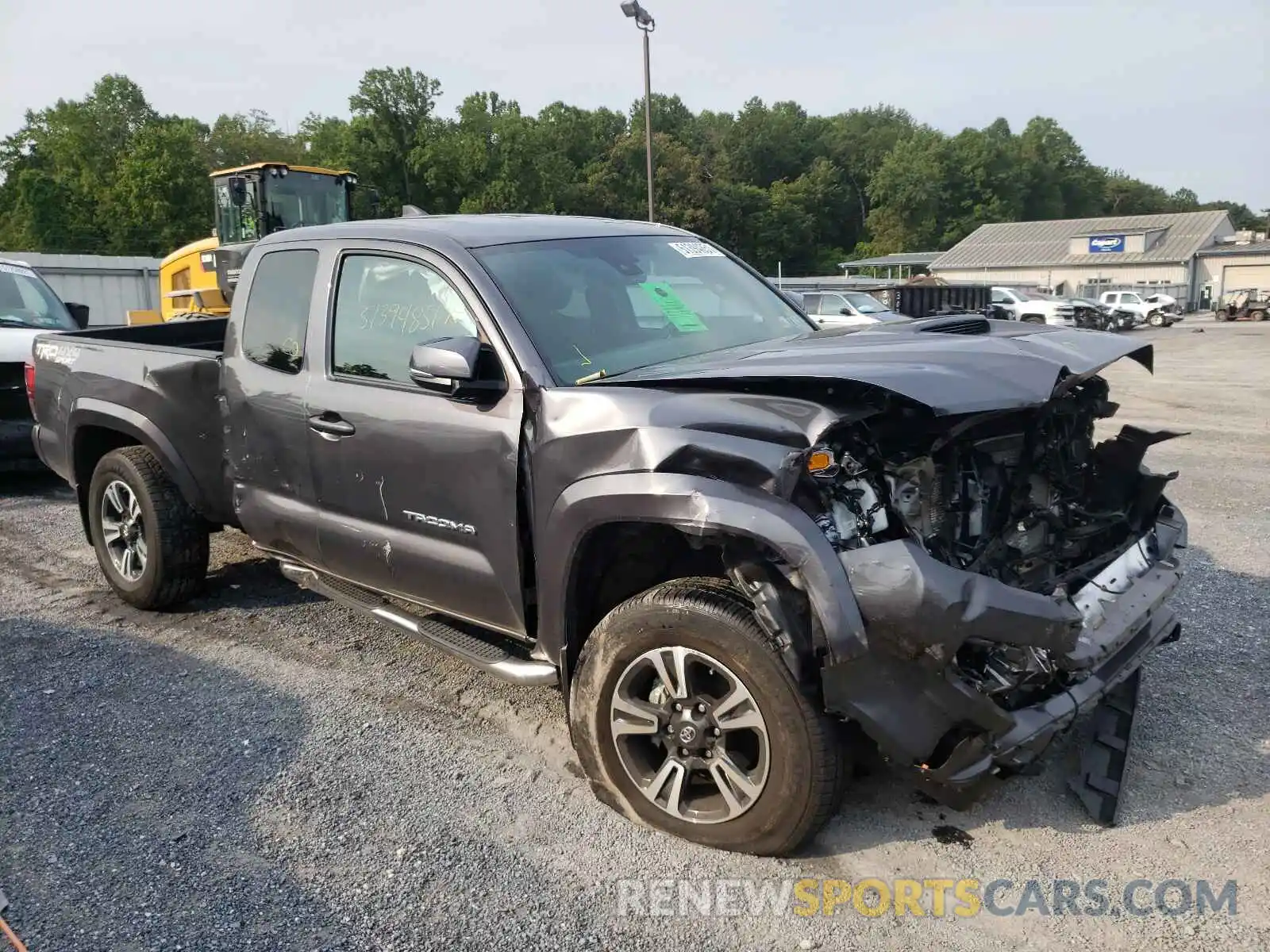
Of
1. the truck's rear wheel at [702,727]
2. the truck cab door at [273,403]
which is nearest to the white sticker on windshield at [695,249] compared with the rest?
the truck cab door at [273,403]

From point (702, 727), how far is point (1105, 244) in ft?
231

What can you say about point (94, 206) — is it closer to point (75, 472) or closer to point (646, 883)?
point (75, 472)

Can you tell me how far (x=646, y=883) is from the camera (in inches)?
113

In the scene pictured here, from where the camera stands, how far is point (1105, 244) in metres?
64.1

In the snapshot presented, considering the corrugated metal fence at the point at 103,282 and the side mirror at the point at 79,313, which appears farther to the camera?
the corrugated metal fence at the point at 103,282

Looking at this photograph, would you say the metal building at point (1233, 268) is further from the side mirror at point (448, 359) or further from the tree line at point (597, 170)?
the side mirror at point (448, 359)

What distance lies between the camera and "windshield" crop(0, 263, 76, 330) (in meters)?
8.52

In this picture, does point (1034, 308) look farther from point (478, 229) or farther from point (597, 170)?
point (597, 170)

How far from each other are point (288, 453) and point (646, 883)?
2399 millimetres

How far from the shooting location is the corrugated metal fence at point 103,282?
21562 mm

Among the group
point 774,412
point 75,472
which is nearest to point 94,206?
point 75,472

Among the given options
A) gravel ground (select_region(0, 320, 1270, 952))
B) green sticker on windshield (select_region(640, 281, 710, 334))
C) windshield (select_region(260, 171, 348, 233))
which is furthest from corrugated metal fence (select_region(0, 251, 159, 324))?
green sticker on windshield (select_region(640, 281, 710, 334))

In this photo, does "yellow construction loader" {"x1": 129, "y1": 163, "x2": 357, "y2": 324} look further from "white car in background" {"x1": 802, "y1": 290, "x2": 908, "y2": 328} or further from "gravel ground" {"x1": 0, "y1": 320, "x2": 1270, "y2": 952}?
"white car in background" {"x1": 802, "y1": 290, "x2": 908, "y2": 328}

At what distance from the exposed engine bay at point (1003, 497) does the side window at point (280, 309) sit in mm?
2490
